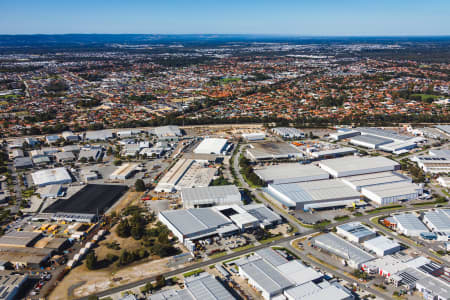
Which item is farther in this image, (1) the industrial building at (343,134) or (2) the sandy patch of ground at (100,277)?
(1) the industrial building at (343,134)

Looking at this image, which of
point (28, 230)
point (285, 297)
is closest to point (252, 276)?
point (285, 297)

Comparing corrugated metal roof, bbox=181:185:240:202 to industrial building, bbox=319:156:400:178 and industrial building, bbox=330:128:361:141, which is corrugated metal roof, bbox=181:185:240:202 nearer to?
industrial building, bbox=319:156:400:178

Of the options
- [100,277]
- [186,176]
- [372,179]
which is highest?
[186,176]

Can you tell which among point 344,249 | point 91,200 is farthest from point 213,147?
point 344,249

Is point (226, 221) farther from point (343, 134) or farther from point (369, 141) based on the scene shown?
point (343, 134)

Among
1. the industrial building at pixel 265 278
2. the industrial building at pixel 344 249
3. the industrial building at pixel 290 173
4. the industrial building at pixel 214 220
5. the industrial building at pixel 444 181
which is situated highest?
the industrial building at pixel 290 173

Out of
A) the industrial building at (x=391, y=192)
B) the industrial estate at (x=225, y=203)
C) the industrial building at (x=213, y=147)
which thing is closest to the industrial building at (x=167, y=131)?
the industrial estate at (x=225, y=203)

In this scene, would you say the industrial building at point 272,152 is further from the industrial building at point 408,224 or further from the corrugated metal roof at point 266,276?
the corrugated metal roof at point 266,276
